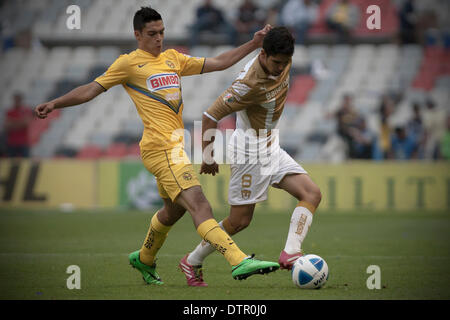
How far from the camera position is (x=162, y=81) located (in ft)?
22.7

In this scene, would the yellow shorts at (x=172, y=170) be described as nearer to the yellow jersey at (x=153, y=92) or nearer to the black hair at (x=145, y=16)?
the yellow jersey at (x=153, y=92)

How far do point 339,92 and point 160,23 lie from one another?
16.2 m

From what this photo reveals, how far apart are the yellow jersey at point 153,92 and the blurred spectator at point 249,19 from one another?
14.8 meters

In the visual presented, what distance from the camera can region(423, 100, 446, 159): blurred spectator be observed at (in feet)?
63.1

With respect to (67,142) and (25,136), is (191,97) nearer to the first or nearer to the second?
(67,142)

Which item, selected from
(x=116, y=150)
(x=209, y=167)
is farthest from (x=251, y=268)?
(x=116, y=150)

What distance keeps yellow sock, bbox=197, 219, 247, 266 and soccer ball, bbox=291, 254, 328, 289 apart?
1.72 ft

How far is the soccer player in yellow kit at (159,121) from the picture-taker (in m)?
6.58

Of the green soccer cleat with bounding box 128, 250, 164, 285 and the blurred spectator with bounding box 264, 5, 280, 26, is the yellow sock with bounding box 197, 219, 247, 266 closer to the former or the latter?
the green soccer cleat with bounding box 128, 250, 164, 285

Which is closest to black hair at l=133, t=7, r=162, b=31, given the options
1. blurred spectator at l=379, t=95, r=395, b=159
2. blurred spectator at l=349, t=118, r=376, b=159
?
blurred spectator at l=349, t=118, r=376, b=159

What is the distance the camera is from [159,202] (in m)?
17.7

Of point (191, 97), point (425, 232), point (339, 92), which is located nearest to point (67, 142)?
point (191, 97)

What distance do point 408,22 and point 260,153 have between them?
54.6ft

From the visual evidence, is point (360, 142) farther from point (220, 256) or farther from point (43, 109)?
point (43, 109)
